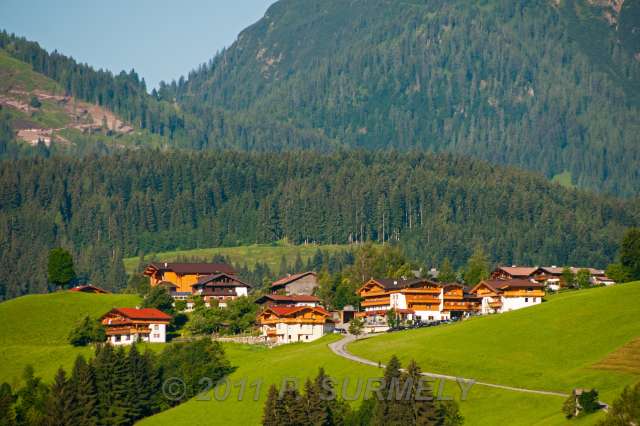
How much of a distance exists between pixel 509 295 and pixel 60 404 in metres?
74.8

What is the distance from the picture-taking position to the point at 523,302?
591 ft

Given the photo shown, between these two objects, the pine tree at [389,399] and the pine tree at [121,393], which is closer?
the pine tree at [389,399]

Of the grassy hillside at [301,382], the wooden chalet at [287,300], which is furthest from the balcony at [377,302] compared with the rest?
the grassy hillside at [301,382]

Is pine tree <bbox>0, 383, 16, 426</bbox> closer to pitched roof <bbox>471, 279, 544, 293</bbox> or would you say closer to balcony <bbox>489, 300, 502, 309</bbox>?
balcony <bbox>489, 300, 502, 309</bbox>

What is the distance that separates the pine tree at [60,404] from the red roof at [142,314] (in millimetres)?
38115

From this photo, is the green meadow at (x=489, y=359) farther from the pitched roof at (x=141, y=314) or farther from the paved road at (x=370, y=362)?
the pitched roof at (x=141, y=314)

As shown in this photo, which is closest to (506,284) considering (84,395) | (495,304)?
(495,304)

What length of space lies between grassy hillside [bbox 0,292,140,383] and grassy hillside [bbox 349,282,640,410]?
132 feet

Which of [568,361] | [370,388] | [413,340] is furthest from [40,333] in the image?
[568,361]

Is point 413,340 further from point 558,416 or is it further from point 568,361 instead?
point 558,416

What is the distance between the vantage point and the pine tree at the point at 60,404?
129 metres

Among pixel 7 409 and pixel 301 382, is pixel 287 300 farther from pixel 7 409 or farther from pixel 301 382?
pixel 7 409

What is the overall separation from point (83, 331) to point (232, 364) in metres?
27.2

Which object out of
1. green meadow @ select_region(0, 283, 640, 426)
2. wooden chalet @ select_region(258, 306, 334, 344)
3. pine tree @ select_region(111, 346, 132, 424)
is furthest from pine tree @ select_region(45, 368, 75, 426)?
wooden chalet @ select_region(258, 306, 334, 344)
